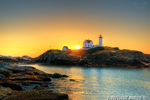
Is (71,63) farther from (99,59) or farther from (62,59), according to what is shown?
(99,59)

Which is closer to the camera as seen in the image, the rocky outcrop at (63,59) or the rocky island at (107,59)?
the rocky island at (107,59)

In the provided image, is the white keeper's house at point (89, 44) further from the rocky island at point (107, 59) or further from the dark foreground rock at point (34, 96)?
the dark foreground rock at point (34, 96)

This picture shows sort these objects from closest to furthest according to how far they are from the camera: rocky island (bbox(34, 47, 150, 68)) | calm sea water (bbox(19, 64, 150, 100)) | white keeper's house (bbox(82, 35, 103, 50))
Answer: calm sea water (bbox(19, 64, 150, 100)) < rocky island (bbox(34, 47, 150, 68)) < white keeper's house (bbox(82, 35, 103, 50))

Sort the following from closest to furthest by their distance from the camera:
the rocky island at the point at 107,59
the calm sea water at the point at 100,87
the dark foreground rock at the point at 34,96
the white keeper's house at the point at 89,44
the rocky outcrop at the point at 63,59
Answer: the dark foreground rock at the point at 34,96 → the calm sea water at the point at 100,87 → the rocky island at the point at 107,59 → the rocky outcrop at the point at 63,59 → the white keeper's house at the point at 89,44

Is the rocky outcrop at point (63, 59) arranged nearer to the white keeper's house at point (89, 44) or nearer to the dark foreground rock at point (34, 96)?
the white keeper's house at point (89, 44)

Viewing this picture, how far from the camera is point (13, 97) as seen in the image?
1934 centimetres

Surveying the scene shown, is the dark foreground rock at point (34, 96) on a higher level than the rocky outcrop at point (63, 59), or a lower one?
lower

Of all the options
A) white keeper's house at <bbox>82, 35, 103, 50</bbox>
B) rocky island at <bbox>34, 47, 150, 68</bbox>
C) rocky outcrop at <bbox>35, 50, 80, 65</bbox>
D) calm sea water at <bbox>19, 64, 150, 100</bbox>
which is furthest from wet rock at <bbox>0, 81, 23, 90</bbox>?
white keeper's house at <bbox>82, 35, 103, 50</bbox>

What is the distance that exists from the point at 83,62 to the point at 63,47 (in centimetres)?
6735

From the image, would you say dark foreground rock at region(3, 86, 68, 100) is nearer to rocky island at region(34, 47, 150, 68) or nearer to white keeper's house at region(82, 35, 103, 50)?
rocky island at region(34, 47, 150, 68)

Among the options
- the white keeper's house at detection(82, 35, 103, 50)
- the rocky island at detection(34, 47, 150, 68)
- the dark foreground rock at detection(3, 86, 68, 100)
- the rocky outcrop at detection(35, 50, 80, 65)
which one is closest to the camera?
the dark foreground rock at detection(3, 86, 68, 100)

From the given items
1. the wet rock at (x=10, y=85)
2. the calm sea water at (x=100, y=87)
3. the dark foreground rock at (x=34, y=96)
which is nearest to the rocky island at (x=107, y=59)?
the calm sea water at (x=100, y=87)

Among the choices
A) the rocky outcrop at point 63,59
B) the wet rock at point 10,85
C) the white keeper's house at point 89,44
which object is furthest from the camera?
the white keeper's house at point 89,44

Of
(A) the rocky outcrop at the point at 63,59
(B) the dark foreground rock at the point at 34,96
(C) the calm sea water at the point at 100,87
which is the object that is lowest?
(C) the calm sea water at the point at 100,87
